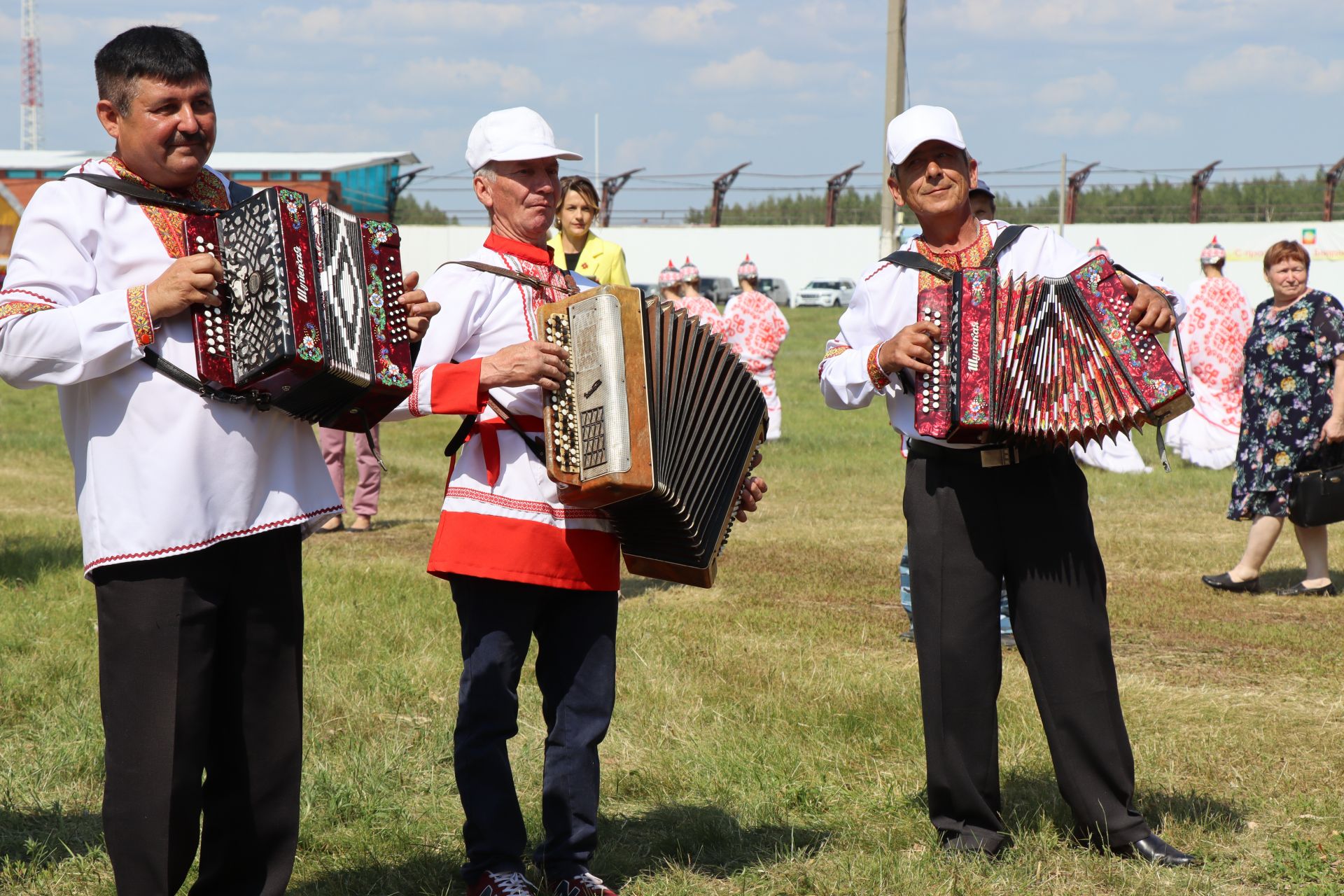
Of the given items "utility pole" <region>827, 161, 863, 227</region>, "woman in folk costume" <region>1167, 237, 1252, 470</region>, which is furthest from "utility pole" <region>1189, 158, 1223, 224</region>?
"woman in folk costume" <region>1167, 237, 1252, 470</region>

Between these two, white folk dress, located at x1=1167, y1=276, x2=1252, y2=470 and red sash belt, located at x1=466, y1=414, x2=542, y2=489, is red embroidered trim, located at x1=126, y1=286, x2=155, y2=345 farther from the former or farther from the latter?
white folk dress, located at x1=1167, y1=276, x2=1252, y2=470

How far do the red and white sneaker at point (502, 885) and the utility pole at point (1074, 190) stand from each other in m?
41.9

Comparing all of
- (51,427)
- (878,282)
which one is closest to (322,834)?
(878,282)

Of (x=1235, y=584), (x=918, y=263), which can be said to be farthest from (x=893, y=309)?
(x=1235, y=584)

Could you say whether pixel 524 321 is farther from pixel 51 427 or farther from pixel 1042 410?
pixel 51 427

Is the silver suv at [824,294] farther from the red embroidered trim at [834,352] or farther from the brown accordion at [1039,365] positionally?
the brown accordion at [1039,365]

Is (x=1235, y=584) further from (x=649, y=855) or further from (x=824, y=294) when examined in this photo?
(x=824, y=294)

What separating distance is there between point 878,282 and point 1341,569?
6294 millimetres

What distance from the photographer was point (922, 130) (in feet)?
13.3

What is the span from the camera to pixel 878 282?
13.9 ft

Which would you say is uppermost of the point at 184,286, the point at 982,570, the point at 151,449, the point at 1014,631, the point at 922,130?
the point at 922,130

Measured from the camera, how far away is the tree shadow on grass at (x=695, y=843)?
4246mm

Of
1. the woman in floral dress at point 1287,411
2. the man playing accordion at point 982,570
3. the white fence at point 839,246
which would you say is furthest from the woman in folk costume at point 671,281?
the white fence at point 839,246

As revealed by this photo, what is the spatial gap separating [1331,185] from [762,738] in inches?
1636
